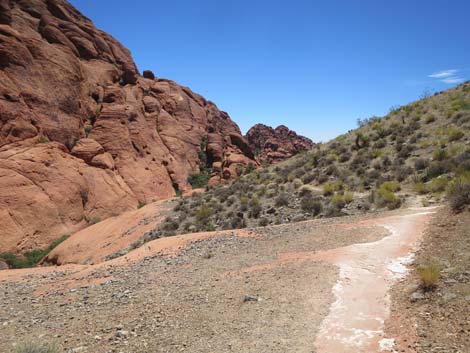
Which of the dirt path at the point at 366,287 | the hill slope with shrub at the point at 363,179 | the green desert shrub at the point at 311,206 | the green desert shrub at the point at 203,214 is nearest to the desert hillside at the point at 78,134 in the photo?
the hill slope with shrub at the point at 363,179

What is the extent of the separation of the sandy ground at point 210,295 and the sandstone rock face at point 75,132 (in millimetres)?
12247

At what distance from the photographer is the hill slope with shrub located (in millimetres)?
14875

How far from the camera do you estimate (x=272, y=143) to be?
67.6 metres

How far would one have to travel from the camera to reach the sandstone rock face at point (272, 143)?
63463 mm

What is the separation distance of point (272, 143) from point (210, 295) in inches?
2408

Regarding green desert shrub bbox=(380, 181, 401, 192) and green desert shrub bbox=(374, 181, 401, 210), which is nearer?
green desert shrub bbox=(374, 181, 401, 210)

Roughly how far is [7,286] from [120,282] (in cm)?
525

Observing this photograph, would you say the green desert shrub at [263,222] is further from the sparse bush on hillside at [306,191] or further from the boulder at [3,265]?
the boulder at [3,265]

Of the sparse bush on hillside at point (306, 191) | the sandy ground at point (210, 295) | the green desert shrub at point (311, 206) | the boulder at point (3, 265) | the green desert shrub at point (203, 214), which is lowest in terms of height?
the boulder at point (3, 265)

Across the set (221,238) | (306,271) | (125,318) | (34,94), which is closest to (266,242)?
(221,238)

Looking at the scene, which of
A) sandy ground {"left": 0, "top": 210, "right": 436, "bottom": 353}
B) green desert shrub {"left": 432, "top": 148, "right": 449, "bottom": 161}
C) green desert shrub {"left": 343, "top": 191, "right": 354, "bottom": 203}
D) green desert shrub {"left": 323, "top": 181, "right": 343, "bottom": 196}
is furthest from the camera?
green desert shrub {"left": 323, "top": 181, "right": 343, "bottom": 196}

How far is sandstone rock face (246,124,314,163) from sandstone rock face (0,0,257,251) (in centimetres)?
1945

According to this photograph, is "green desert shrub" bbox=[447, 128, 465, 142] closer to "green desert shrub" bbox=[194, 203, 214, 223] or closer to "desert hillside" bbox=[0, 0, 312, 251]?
"green desert shrub" bbox=[194, 203, 214, 223]

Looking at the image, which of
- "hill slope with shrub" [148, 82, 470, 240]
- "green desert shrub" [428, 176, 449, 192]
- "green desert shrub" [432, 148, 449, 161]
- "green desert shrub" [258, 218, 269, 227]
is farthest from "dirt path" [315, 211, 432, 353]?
"green desert shrub" [432, 148, 449, 161]
